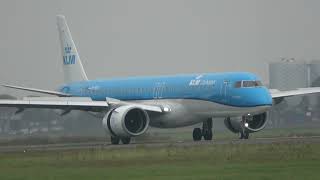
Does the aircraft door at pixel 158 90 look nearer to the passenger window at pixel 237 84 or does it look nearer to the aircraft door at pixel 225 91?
the aircraft door at pixel 225 91

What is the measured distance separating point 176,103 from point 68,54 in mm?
20763

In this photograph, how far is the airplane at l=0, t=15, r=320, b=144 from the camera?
229 feet

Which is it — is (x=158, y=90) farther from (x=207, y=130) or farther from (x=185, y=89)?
(x=207, y=130)

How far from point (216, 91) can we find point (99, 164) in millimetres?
27048

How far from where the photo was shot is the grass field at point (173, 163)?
38.8 m

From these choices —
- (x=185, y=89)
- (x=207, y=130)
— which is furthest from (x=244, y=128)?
(x=185, y=89)

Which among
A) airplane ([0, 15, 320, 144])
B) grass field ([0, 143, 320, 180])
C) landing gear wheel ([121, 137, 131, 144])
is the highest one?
airplane ([0, 15, 320, 144])

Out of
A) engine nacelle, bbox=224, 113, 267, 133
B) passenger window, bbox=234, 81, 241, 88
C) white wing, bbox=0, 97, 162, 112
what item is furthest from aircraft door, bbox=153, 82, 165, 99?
passenger window, bbox=234, 81, 241, 88

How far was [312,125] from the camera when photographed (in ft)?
342

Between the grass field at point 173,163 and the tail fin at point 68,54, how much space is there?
3358cm

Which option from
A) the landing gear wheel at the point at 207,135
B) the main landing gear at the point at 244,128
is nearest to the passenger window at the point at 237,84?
the main landing gear at the point at 244,128

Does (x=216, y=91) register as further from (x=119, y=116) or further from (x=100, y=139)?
(x=100, y=139)

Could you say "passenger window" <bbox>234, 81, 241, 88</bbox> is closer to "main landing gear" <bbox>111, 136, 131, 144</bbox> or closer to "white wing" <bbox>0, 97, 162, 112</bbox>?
"white wing" <bbox>0, 97, 162, 112</bbox>

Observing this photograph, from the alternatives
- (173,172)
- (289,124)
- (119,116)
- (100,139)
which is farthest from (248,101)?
(289,124)
